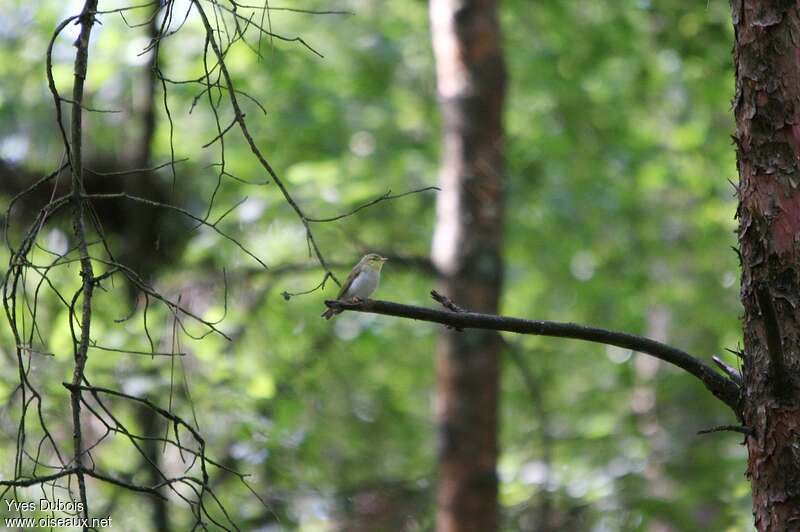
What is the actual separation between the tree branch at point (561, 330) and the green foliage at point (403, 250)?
382 cm

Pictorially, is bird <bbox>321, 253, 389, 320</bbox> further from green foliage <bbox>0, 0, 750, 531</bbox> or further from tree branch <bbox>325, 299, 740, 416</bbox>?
tree branch <bbox>325, 299, 740, 416</bbox>

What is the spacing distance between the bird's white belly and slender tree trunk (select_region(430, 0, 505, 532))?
1.14 m

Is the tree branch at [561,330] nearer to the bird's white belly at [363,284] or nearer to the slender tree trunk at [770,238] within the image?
the slender tree trunk at [770,238]

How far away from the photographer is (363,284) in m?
5.37

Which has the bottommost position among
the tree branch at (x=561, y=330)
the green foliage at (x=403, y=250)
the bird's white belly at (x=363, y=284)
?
the tree branch at (x=561, y=330)

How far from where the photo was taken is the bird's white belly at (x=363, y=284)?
5.36m

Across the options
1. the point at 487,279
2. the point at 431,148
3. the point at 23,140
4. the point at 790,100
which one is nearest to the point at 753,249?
the point at 790,100

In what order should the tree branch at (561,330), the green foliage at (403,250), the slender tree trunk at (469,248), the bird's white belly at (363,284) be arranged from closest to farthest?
the tree branch at (561,330) → the bird's white belly at (363,284) → the slender tree trunk at (469,248) → the green foliage at (403,250)

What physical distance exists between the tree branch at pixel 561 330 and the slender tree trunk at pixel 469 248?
379 centimetres

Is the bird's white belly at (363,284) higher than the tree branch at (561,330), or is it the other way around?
the bird's white belly at (363,284)

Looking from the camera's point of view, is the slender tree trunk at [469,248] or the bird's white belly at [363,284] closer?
the bird's white belly at [363,284]

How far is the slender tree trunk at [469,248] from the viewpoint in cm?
637

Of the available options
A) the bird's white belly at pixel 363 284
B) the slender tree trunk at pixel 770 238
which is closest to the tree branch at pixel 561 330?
the slender tree trunk at pixel 770 238

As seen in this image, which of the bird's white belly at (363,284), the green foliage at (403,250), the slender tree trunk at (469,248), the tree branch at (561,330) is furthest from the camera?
the green foliage at (403,250)
